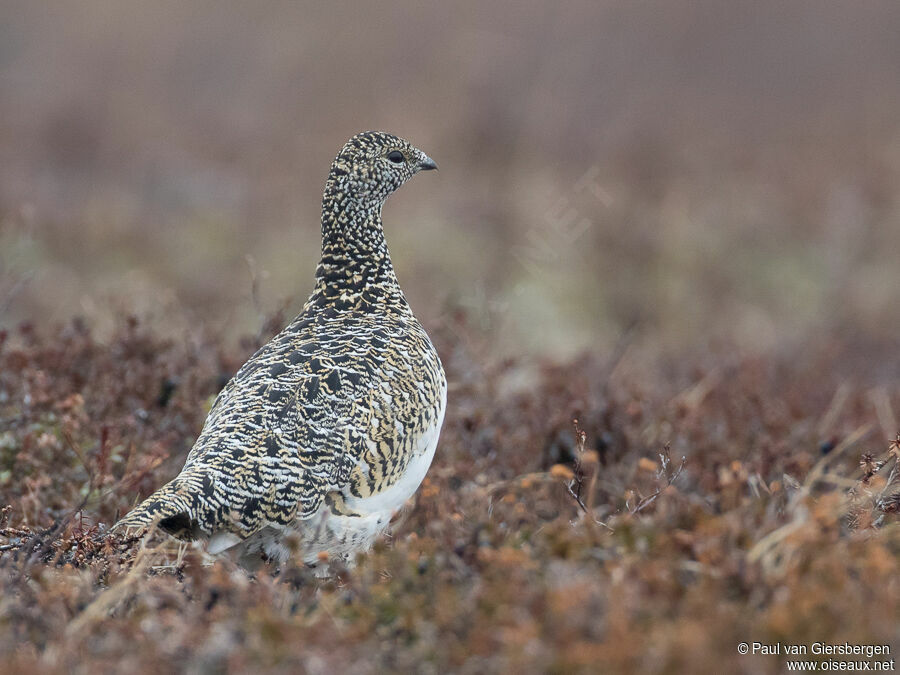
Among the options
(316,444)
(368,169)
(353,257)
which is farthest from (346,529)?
(368,169)

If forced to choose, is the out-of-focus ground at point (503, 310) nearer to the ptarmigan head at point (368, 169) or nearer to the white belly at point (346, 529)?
the white belly at point (346, 529)

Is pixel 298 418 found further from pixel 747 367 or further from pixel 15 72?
pixel 15 72

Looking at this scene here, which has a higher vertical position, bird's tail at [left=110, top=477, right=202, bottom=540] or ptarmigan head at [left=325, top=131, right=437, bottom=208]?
ptarmigan head at [left=325, top=131, right=437, bottom=208]

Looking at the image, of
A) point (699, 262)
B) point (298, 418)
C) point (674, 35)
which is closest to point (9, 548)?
point (298, 418)

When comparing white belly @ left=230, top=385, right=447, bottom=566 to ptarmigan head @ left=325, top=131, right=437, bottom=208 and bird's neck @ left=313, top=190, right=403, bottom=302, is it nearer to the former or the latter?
bird's neck @ left=313, top=190, right=403, bottom=302

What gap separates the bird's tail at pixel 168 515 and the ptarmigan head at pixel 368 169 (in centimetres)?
192

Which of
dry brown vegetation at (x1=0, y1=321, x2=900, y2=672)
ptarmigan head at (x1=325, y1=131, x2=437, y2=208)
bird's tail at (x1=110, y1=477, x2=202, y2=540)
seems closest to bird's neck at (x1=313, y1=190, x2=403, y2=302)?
ptarmigan head at (x1=325, y1=131, x2=437, y2=208)

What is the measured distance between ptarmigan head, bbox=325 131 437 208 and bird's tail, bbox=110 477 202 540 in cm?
192

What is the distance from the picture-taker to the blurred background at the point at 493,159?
38.9 ft

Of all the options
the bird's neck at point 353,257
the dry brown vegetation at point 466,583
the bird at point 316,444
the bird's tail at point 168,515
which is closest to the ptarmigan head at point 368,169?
the bird's neck at point 353,257

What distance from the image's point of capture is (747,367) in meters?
8.42

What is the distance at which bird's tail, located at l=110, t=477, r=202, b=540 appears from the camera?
367cm

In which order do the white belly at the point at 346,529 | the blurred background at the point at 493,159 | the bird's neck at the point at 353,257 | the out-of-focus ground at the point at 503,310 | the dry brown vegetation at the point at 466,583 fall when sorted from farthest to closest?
the blurred background at the point at 493,159 < the bird's neck at the point at 353,257 < the white belly at the point at 346,529 < the out-of-focus ground at the point at 503,310 < the dry brown vegetation at the point at 466,583

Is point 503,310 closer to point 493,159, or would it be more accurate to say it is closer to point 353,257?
point 353,257
